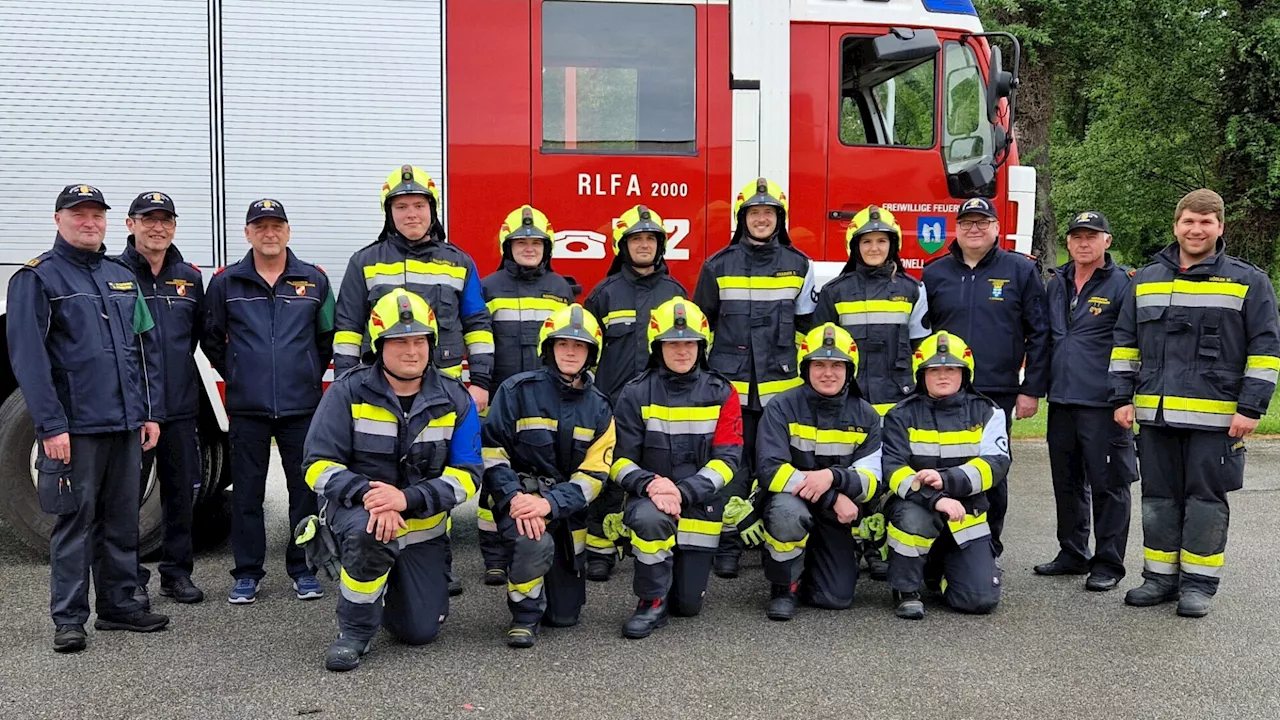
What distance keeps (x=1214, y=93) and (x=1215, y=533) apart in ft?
50.7

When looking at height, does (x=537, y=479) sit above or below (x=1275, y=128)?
below

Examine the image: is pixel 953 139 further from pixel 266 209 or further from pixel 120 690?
pixel 120 690

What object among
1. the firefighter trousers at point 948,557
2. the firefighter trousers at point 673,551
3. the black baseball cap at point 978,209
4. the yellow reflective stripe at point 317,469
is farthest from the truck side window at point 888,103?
the yellow reflective stripe at point 317,469

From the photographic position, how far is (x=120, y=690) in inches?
146

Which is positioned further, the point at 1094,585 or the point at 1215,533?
the point at 1094,585

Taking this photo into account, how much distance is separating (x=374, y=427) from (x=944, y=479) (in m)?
2.52

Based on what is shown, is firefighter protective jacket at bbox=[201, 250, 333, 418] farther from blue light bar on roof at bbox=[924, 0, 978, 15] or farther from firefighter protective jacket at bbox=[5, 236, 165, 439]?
blue light bar on roof at bbox=[924, 0, 978, 15]

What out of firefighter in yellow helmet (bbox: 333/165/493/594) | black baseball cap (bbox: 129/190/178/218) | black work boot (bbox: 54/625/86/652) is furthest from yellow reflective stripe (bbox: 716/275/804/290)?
black work boot (bbox: 54/625/86/652)

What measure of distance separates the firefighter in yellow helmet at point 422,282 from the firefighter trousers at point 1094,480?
9.76 ft

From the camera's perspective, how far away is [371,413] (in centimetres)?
411

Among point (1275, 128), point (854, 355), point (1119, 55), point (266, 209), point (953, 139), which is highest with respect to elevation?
point (1119, 55)

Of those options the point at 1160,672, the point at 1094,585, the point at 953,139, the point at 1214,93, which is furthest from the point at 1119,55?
the point at 1160,672

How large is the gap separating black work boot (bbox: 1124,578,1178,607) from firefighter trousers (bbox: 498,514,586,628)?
101 inches

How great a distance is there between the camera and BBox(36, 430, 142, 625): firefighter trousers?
413 centimetres
